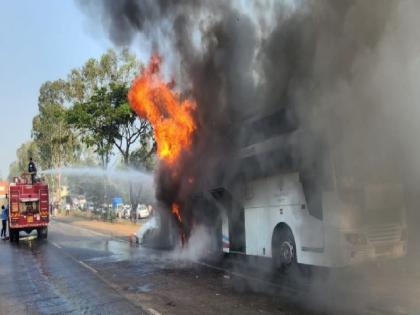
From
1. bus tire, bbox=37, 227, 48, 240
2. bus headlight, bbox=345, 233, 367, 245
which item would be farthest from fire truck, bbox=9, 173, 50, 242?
bus headlight, bbox=345, 233, 367, 245

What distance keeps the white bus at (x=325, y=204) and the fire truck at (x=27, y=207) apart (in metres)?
15.0

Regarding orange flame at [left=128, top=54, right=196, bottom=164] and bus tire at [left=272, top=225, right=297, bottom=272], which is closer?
bus tire at [left=272, top=225, right=297, bottom=272]

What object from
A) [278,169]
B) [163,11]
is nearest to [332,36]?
[278,169]

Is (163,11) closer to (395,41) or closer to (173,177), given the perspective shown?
(173,177)

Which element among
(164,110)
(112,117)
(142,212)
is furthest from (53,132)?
(164,110)

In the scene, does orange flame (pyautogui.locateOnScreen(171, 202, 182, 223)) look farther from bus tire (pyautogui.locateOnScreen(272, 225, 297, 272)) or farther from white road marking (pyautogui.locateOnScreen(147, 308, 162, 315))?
white road marking (pyautogui.locateOnScreen(147, 308, 162, 315))

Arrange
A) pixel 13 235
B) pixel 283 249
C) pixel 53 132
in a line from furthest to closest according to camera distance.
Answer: pixel 53 132
pixel 13 235
pixel 283 249

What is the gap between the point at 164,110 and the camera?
13.3 meters

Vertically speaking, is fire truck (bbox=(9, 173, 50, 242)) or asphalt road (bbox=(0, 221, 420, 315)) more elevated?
fire truck (bbox=(9, 173, 50, 242))

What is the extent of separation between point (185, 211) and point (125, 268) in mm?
2411

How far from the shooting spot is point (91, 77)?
98.0 ft

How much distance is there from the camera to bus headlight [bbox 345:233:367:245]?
23.4ft

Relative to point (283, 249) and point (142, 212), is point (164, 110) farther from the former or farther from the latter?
point (142, 212)

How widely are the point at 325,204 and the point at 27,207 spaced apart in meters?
17.2
